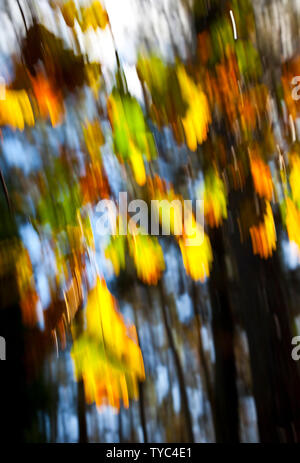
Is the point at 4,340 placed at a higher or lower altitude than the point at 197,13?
lower

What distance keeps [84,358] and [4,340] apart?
163mm

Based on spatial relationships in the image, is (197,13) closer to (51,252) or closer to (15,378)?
(51,252)

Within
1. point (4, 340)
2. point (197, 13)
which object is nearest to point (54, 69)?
point (197, 13)

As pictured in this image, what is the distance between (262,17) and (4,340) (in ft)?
2.76

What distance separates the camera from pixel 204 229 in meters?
0.99

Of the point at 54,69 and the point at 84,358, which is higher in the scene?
the point at 54,69

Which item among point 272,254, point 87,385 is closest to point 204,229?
point 272,254

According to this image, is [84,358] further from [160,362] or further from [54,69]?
[54,69]

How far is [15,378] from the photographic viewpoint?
3.13 feet

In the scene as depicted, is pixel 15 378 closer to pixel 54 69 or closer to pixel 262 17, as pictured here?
pixel 54 69

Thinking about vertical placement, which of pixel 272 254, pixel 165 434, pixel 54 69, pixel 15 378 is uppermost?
pixel 54 69

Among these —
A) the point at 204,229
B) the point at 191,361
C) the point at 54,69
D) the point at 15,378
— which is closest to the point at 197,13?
the point at 54,69

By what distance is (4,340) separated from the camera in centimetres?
96

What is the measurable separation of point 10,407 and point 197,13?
34.8 inches
